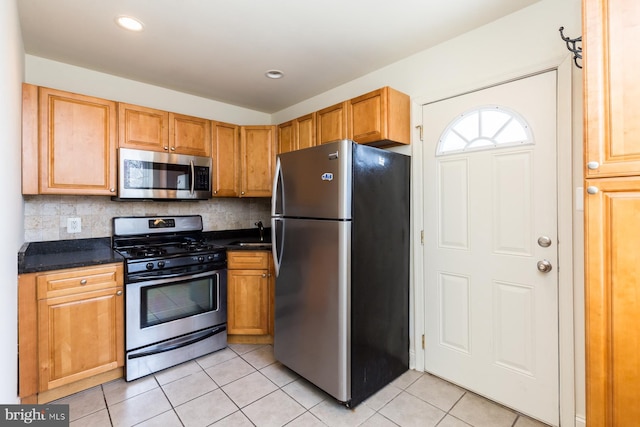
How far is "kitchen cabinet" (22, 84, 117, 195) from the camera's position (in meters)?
2.11

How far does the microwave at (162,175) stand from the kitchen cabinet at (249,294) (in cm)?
71

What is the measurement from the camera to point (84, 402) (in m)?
2.01

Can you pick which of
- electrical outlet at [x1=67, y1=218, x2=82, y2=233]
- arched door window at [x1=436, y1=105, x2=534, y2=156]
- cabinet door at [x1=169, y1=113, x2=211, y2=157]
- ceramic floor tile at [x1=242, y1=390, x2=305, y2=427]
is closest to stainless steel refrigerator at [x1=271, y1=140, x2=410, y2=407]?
ceramic floor tile at [x1=242, y1=390, x2=305, y2=427]

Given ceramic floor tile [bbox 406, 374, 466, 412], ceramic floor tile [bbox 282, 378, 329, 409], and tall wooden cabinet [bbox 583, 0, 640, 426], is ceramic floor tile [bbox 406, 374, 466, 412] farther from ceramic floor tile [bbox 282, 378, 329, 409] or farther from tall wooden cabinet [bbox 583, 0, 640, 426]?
tall wooden cabinet [bbox 583, 0, 640, 426]

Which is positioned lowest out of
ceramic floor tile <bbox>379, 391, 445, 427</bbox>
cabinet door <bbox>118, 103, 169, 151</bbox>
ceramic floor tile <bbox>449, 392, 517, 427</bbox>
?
ceramic floor tile <bbox>379, 391, 445, 427</bbox>

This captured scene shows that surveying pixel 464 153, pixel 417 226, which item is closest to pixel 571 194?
pixel 464 153

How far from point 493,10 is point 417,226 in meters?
1.47

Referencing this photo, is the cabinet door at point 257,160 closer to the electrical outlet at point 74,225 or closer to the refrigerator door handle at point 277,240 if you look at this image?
the refrigerator door handle at point 277,240

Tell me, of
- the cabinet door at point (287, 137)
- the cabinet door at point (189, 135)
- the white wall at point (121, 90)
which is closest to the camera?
→ the white wall at point (121, 90)

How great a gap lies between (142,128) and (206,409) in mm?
2235

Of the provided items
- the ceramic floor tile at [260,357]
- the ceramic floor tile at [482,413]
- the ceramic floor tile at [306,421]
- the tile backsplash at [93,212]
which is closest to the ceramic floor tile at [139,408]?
the ceramic floor tile at [260,357]

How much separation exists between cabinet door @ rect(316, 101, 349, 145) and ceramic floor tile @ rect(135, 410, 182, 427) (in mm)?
2279

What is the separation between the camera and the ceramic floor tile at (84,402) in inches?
74.8

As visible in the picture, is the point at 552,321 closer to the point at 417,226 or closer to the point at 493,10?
the point at 417,226
